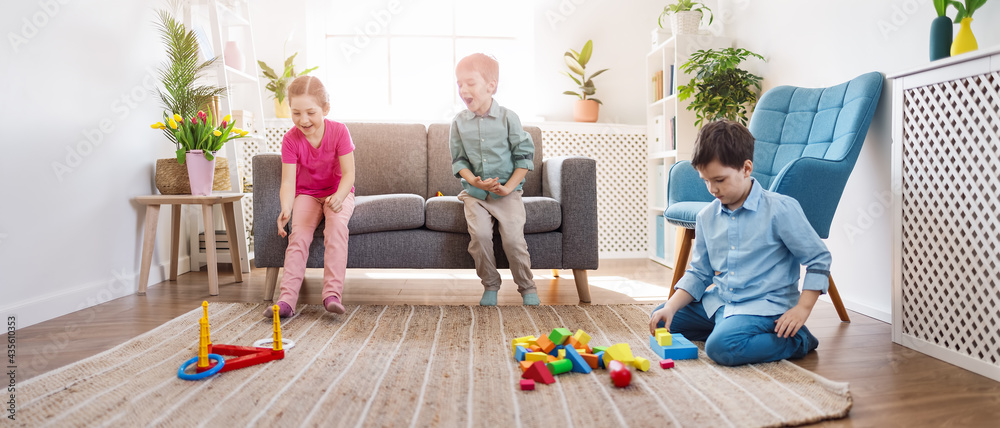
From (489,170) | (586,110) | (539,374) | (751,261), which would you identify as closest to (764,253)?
(751,261)

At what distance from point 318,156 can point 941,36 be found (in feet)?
6.90

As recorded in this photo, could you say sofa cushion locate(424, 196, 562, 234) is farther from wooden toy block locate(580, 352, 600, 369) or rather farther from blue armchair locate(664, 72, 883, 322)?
wooden toy block locate(580, 352, 600, 369)

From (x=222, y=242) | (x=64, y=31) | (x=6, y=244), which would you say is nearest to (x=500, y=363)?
(x=6, y=244)

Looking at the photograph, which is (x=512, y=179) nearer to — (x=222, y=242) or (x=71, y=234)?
(x=71, y=234)

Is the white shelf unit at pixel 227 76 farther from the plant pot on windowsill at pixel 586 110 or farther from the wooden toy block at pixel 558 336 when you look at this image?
the wooden toy block at pixel 558 336

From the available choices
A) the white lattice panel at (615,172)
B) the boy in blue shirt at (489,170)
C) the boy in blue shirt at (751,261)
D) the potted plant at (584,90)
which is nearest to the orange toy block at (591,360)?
the boy in blue shirt at (751,261)

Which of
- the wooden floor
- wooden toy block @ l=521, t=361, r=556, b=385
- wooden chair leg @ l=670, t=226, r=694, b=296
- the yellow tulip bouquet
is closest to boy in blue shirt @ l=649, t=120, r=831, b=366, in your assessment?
the wooden floor

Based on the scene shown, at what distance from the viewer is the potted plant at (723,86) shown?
2.85 metres

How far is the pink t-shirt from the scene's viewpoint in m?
2.18

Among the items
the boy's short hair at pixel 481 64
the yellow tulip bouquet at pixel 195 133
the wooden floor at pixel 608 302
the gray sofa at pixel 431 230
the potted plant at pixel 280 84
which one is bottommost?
the wooden floor at pixel 608 302

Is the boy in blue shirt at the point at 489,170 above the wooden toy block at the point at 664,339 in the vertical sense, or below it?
above

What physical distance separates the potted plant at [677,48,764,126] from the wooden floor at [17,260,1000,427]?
2.97 ft

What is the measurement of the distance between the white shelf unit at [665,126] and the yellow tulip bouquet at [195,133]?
2.41 meters

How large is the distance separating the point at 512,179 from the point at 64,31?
71.0 inches
